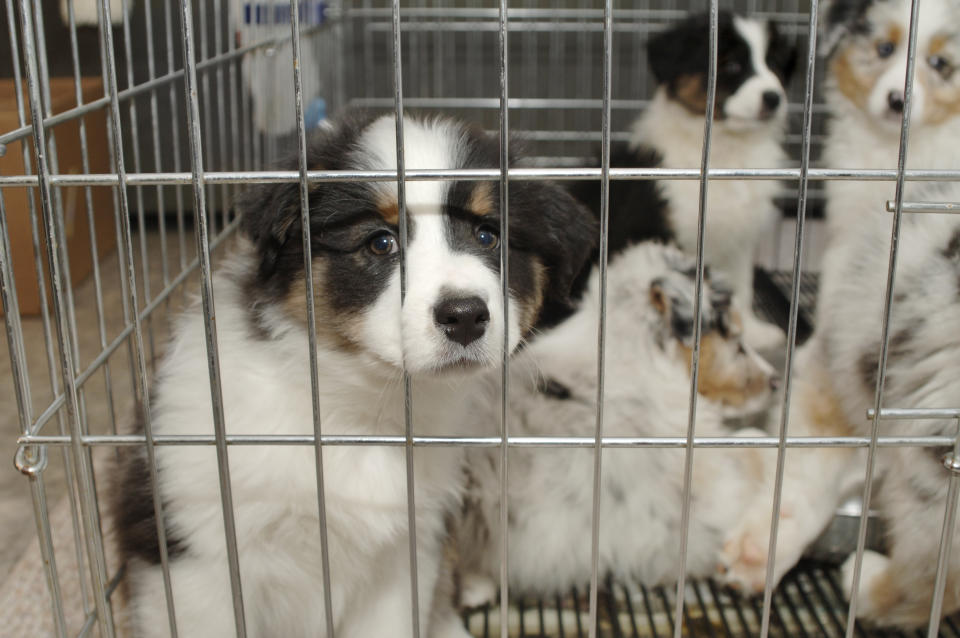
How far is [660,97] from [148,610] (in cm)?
250

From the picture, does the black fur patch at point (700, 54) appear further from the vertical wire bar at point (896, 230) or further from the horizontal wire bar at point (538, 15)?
the vertical wire bar at point (896, 230)

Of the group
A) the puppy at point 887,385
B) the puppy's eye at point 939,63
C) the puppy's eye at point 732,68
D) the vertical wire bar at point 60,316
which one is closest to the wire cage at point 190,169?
the vertical wire bar at point 60,316

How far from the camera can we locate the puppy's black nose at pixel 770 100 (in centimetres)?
323

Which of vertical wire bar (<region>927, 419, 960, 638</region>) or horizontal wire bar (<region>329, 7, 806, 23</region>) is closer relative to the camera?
vertical wire bar (<region>927, 419, 960, 638</region>)

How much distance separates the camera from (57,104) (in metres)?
2.10

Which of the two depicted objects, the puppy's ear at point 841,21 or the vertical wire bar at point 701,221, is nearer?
the vertical wire bar at point 701,221

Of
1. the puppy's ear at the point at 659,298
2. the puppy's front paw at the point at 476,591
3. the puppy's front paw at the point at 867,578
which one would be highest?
the puppy's ear at the point at 659,298

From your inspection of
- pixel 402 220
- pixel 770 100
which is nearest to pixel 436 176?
pixel 402 220

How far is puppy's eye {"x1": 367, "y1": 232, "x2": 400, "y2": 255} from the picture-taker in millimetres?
1500

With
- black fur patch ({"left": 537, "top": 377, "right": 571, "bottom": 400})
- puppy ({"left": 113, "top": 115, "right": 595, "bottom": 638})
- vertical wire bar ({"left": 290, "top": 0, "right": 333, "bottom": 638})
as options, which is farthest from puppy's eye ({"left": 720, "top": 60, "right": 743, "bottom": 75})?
vertical wire bar ({"left": 290, "top": 0, "right": 333, "bottom": 638})

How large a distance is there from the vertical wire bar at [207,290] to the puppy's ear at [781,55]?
2.52 m

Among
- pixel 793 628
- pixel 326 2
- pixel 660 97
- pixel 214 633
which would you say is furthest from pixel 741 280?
pixel 214 633

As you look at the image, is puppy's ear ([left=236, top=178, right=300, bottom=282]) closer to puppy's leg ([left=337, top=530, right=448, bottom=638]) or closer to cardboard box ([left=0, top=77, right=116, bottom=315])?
puppy's leg ([left=337, top=530, right=448, bottom=638])

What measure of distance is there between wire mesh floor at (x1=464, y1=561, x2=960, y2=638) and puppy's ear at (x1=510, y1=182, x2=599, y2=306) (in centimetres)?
70
